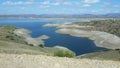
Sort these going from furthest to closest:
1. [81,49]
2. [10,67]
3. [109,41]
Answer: [109,41]
[81,49]
[10,67]

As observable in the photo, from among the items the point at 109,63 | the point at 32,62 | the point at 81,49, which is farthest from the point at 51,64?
the point at 81,49

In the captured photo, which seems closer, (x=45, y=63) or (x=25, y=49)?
(x=45, y=63)

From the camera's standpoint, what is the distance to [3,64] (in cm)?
1477

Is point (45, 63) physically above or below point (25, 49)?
above

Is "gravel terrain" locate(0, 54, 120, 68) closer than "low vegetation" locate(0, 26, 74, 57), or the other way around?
"gravel terrain" locate(0, 54, 120, 68)

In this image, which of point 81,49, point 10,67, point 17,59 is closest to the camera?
point 10,67

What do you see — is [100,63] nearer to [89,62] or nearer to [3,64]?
[89,62]

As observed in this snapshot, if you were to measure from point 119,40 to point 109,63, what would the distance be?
11516cm

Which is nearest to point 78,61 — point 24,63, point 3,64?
point 24,63

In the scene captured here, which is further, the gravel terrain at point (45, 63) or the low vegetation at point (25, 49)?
the low vegetation at point (25, 49)

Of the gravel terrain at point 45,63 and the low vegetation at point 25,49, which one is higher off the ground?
the gravel terrain at point 45,63

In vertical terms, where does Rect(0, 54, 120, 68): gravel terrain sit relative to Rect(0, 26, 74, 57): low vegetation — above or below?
above

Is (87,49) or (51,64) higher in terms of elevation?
(51,64)

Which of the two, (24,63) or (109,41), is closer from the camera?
(24,63)
